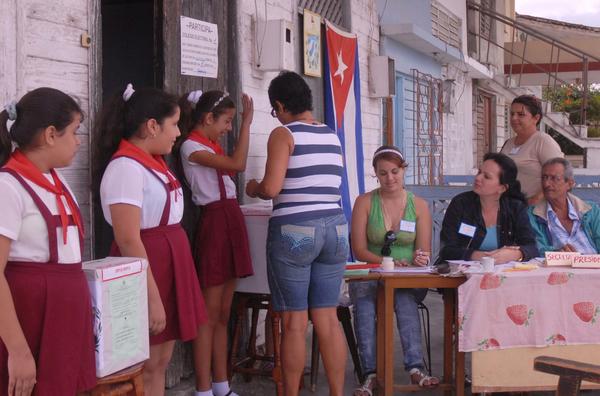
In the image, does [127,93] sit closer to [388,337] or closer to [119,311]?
[119,311]

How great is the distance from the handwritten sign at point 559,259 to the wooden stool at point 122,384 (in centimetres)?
232

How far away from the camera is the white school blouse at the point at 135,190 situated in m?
2.87

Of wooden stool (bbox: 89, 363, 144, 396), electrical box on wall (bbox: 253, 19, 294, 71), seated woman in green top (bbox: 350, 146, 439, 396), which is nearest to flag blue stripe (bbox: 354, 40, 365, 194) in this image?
electrical box on wall (bbox: 253, 19, 294, 71)

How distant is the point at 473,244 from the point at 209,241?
1523 mm

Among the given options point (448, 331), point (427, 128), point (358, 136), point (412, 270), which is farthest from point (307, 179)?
point (427, 128)

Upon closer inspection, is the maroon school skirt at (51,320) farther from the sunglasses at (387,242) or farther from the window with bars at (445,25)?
the window with bars at (445,25)

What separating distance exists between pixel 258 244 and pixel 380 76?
335 centimetres

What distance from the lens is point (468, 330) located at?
3939mm

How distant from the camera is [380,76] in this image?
715 cm

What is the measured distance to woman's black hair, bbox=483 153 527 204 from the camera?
14.8 ft

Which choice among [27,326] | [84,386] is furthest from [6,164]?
[84,386]

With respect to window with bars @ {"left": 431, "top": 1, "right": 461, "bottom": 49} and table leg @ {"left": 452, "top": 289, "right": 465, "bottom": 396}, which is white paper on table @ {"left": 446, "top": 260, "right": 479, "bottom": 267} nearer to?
table leg @ {"left": 452, "top": 289, "right": 465, "bottom": 396}

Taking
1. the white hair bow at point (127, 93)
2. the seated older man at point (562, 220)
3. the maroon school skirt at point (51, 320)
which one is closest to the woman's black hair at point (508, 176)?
the seated older man at point (562, 220)

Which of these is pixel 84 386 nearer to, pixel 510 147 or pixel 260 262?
pixel 260 262
